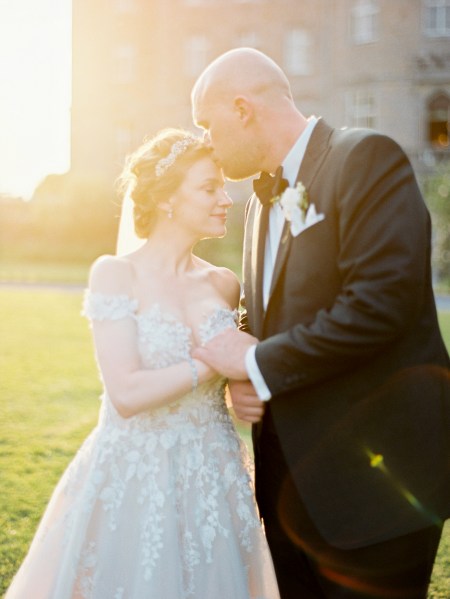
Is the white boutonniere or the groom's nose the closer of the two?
the white boutonniere

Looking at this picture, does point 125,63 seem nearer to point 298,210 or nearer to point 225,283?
point 225,283

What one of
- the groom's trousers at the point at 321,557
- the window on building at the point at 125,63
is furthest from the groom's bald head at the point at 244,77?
the window on building at the point at 125,63

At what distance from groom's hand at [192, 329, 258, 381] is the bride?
0.09 meters

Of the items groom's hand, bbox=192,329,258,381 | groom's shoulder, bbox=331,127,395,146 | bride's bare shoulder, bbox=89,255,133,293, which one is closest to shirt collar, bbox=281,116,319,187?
groom's shoulder, bbox=331,127,395,146

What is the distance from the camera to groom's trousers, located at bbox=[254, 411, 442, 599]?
9.39ft

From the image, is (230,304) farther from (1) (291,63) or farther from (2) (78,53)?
(2) (78,53)

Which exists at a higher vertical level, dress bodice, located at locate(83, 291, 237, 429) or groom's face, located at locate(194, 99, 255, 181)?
groom's face, located at locate(194, 99, 255, 181)

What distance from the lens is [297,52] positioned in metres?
30.9

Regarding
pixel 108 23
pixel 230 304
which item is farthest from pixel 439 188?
pixel 230 304

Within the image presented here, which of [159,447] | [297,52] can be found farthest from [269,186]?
[297,52]

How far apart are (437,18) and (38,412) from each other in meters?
25.5

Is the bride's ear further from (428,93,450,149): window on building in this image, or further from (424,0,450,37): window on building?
(424,0,450,37): window on building

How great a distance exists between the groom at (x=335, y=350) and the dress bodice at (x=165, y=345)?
0.57ft

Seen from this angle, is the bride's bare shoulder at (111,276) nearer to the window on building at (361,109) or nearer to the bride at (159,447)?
the bride at (159,447)
